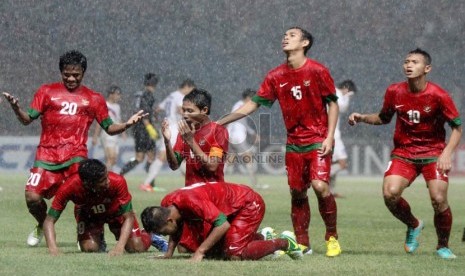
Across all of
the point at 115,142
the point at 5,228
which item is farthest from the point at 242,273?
the point at 115,142

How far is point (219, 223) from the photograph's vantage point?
8.78m

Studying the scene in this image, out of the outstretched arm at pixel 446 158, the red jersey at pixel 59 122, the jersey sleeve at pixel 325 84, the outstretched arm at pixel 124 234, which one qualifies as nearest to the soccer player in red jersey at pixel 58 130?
the red jersey at pixel 59 122

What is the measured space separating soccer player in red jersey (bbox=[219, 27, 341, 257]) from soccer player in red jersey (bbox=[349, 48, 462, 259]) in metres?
0.31

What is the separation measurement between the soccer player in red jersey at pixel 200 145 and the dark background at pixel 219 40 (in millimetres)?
20116

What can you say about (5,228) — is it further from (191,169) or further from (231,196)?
(231,196)

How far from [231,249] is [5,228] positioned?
4.41 metres

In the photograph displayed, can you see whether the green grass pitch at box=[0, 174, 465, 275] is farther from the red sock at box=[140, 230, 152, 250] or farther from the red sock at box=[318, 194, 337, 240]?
the red sock at box=[318, 194, 337, 240]

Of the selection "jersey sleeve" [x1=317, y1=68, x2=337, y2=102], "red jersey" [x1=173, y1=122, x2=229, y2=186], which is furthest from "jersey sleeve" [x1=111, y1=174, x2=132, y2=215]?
"jersey sleeve" [x1=317, y1=68, x2=337, y2=102]

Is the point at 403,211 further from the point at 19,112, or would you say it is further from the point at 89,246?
the point at 19,112

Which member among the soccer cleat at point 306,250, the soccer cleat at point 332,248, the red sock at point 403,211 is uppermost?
the red sock at point 403,211

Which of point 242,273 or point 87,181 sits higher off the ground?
point 87,181

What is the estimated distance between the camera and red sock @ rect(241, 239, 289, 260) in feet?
30.0

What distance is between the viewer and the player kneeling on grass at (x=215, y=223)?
8.75 meters

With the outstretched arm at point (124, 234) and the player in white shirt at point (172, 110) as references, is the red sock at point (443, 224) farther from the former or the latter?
the player in white shirt at point (172, 110)
